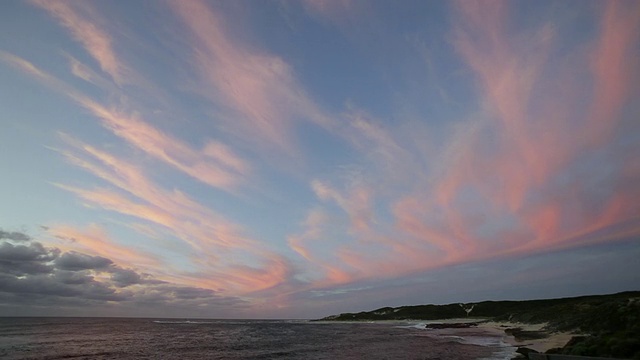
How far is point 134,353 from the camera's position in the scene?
57.3m

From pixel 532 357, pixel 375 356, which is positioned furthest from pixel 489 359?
pixel 375 356

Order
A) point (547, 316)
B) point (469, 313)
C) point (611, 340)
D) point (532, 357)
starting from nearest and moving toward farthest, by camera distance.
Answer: point (611, 340), point (532, 357), point (547, 316), point (469, 313)

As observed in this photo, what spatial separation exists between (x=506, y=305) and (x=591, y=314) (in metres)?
146

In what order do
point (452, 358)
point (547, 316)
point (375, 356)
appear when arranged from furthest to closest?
1. point (547, 316)
2. point (375, 356)
3. point (452, 358)

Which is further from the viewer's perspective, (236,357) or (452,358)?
(236,357)

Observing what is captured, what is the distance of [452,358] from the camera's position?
137 ft

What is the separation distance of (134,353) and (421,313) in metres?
169

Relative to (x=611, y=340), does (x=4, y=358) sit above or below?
below

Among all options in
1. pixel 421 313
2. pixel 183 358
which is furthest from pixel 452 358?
pixel 421 313

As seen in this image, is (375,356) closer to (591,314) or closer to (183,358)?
(183,358)

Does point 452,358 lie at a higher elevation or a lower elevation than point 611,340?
lower

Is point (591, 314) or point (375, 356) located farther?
point (591, 314)

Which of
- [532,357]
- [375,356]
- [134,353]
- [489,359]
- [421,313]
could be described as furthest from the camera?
[421,313]

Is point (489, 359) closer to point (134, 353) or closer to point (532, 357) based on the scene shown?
point (532, 357)
